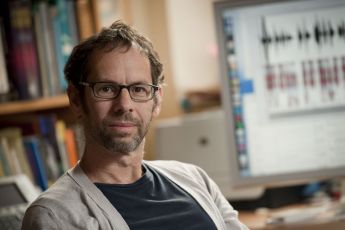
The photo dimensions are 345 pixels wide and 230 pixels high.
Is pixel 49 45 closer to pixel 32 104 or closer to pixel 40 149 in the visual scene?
pixel 32 104

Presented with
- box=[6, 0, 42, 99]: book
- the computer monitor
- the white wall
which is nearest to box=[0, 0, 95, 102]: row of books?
box=[6, 0, 42, 99]: book

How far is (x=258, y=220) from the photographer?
2.08 m

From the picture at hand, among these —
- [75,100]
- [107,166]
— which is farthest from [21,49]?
[107,166]

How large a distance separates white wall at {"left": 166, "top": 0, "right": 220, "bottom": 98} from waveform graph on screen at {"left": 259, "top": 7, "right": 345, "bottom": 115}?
649mm

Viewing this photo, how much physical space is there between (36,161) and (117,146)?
0.80 m

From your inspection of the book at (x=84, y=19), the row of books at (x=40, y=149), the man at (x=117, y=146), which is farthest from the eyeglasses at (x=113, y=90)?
the book at (x=84, y=19)

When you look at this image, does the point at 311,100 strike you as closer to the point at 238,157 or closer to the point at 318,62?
the point at 318,62

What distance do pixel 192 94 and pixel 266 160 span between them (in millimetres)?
650

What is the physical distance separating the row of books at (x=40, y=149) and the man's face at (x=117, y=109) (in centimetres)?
70

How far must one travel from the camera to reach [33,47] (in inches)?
85.2

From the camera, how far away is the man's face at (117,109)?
142cm

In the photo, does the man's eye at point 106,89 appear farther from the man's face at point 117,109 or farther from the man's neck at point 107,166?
the man's neck at point 107,166

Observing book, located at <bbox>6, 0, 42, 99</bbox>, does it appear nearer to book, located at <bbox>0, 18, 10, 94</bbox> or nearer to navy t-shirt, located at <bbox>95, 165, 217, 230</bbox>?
book, located at <bbox>0, 18, 10, 94</bbox>

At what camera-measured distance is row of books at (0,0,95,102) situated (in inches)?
84.3
